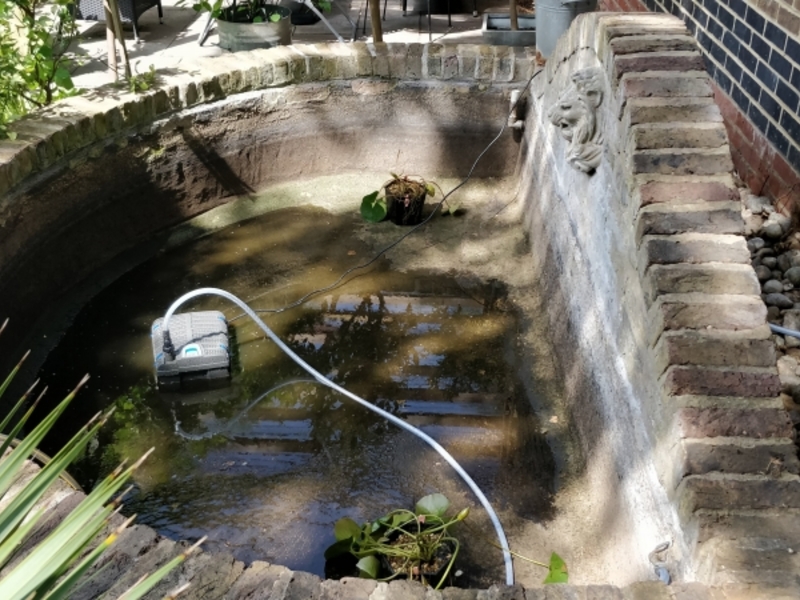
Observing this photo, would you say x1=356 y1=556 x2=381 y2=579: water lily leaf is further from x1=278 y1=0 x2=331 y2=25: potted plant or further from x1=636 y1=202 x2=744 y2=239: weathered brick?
x1=278 y1=0 x2=331 y2=25: potted plant

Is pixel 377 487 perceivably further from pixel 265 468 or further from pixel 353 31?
pixel 353 31

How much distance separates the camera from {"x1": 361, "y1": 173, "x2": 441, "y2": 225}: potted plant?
4.93 meters

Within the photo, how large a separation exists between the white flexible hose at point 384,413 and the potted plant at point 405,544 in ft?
0.45

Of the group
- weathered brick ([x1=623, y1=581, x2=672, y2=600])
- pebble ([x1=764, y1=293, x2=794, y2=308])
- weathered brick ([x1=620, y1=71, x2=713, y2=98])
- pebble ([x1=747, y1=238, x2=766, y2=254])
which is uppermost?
weathered brick ([x1=620, y1=71, x2=713, y2=98])

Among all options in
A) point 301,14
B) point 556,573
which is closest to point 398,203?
point 556,573

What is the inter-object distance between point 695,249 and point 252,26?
13.5 feet

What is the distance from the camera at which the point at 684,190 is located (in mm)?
2826

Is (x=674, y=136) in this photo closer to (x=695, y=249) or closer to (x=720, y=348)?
(x=695, y=249)

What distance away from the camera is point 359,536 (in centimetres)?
290

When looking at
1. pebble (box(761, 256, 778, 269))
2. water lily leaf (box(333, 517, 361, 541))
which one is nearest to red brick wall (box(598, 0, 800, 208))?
pebble (box(761, 256, 778, 269))

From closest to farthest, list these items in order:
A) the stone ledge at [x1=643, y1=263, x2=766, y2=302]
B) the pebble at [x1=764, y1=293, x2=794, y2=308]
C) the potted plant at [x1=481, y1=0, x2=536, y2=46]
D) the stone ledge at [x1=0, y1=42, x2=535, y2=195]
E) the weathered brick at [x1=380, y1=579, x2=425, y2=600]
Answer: the weathered brick at [x1=380, y1=579, x2=425, y2=600] < the stone ledge at [x1=643, y1=263, x2=766, y2=302] < the pebble at [x1=764, y1=293, x2=794, y2=308] < the stone ledge at [x1=0, y1=42, x2=535, y2=195] < the potted plant at [x1=481, y1=0, x2=536, y2=46]

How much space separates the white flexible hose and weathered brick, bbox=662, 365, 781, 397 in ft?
2.94

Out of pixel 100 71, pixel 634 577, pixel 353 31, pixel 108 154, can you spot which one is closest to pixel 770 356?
pixel 634 577

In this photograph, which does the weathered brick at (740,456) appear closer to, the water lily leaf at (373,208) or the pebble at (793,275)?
the pebble at (793,275)
